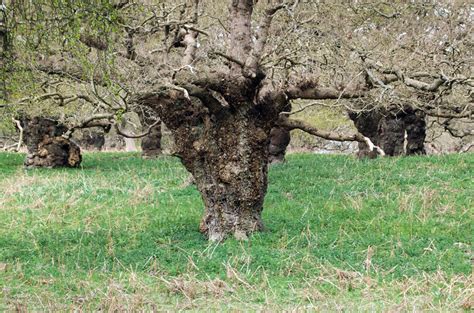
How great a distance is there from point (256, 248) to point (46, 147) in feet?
41.6

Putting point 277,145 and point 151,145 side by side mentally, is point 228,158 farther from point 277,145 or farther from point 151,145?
point 151,145

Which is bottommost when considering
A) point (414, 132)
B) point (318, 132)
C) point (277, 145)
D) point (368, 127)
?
point (277, 145)

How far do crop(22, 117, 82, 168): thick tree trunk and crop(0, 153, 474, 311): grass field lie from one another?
4399 mm

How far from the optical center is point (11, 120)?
63.1 feet

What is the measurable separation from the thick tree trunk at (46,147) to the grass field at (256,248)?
440 centimetres

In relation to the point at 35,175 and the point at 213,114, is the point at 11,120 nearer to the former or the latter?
the point at 35,175

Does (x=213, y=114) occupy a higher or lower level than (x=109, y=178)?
higher

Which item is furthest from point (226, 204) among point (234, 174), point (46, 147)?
point (46, 147)

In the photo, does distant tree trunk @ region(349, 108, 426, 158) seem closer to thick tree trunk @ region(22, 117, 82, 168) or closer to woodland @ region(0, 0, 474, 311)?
woodland @ region(0, 0, 474, 311)

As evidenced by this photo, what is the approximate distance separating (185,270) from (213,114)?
2.68 metres

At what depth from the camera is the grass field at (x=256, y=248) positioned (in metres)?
6.80

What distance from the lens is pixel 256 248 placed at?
8758 mm

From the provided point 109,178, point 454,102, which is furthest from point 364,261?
point 454,102

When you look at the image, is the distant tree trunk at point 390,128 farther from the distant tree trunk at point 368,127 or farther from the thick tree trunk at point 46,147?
the thick tree trunk at point 46,147
